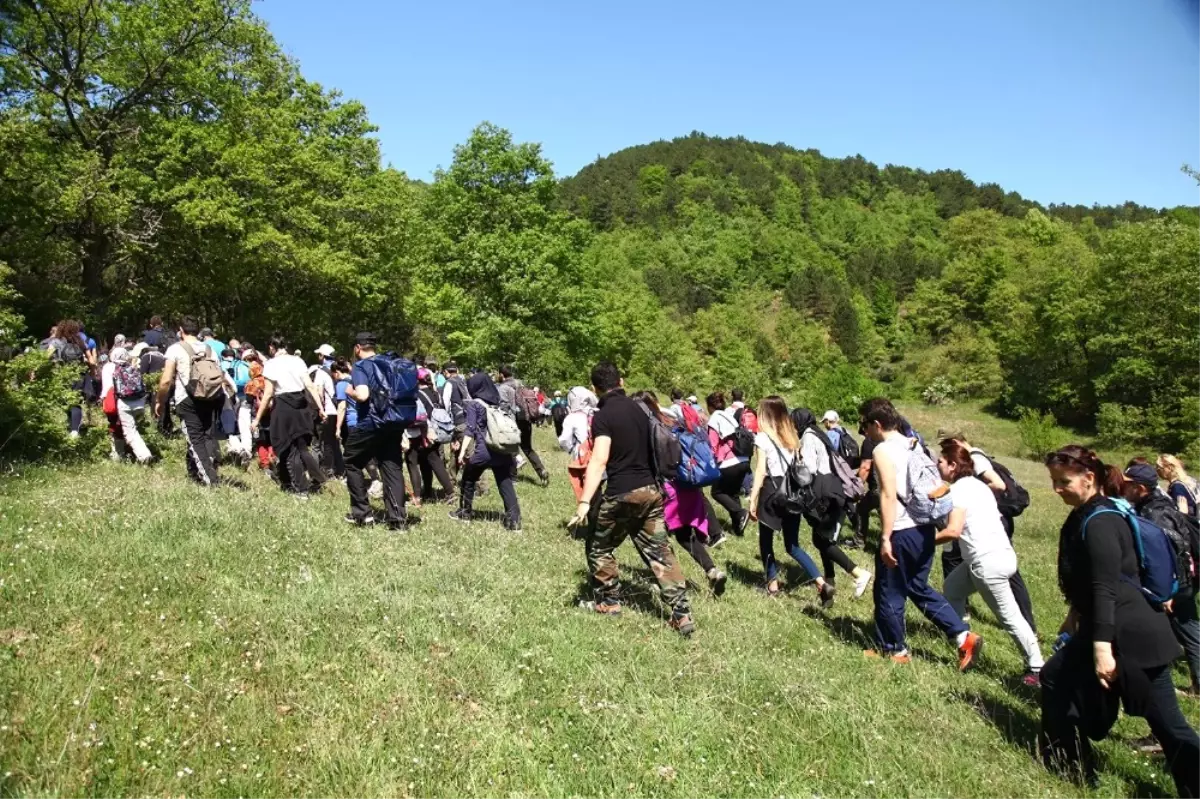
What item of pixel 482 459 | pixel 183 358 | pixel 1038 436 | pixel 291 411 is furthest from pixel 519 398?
pixel 1038 436

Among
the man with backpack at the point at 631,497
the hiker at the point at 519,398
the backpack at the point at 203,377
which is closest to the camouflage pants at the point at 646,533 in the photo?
the man with backpack at the point at 631,497

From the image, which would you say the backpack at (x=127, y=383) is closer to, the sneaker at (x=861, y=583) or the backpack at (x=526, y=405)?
the backpack at (x=526, y=405)

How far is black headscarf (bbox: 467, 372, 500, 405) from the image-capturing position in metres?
9.96

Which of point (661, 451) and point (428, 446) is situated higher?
point (661, 451)

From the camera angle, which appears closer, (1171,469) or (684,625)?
(684,625)

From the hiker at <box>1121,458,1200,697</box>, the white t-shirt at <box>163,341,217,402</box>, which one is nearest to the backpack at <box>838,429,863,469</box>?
the hiker at <box>1121,458,1200,697</box>

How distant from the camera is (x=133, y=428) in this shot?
10047mm

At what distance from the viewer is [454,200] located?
3947cm

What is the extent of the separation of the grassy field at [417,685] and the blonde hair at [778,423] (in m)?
1.79

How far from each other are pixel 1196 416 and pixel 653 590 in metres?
55.5

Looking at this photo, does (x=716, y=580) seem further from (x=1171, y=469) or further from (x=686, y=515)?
(x=1171, y=469)

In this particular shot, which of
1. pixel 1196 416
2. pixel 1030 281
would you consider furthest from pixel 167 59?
pixel 1030 281

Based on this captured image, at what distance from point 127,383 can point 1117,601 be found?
35.1 feet

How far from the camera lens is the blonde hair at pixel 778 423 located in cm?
808
